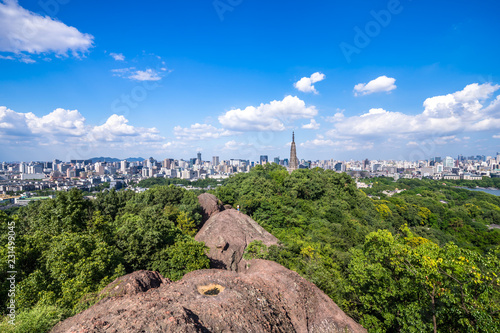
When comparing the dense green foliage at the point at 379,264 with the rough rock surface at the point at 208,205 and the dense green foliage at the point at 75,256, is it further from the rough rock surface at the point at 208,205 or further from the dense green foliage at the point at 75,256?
the dense green foliage at the point at 75,256

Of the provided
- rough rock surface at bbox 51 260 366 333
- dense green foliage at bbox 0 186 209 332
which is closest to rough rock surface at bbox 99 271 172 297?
rough rock surface at bbox 51 260 366 333

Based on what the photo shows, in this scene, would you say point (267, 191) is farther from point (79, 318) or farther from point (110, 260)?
point (79, 318)

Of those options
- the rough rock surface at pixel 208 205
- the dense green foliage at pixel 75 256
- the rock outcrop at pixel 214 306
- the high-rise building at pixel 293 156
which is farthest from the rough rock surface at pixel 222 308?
the high-rise building at pixel 293 156

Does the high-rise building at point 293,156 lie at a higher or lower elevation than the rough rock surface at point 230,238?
higher

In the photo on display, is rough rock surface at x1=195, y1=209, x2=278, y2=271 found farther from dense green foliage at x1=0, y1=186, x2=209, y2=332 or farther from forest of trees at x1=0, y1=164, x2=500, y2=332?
dense green foliage at x1=0, y1=186, x2=209, y2=332

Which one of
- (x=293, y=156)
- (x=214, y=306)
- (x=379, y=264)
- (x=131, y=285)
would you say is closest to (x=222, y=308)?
(x=214, y=306)

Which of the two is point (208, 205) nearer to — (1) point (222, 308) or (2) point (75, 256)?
(2) point (75, 256)
